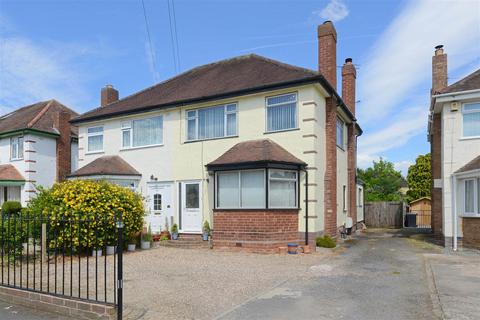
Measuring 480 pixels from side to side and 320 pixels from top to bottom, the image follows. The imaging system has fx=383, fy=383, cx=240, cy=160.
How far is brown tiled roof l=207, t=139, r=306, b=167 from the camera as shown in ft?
42.8

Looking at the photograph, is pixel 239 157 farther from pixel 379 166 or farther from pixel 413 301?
pixel 379 166

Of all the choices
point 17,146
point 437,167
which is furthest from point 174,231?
point 17,146

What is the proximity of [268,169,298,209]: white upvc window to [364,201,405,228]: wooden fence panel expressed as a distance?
14.1m

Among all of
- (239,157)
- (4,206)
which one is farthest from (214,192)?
(4,206)

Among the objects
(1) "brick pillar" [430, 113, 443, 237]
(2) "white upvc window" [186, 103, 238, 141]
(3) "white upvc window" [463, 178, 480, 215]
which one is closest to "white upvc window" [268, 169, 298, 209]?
(2) "white upvc window" [186, 103, 238, 141]

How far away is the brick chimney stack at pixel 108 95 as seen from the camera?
21922 mm

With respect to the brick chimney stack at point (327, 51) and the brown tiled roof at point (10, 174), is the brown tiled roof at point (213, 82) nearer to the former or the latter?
the brick chimney stack at point (327, 51)

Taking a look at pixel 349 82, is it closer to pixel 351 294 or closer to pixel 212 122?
pixel 212 122

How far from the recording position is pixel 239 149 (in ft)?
47.1

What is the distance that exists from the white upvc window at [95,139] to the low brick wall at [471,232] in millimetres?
15847

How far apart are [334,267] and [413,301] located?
3457 mm

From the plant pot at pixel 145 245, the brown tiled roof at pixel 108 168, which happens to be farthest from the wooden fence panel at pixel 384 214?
the plant pot at pixel 145 245

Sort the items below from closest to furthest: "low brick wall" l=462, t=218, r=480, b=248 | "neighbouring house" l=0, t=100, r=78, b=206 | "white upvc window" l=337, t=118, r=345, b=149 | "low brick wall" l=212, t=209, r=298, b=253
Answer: "low brick wall" l=462, t=218, r=480, b=248 < "low brick wall" l=212, t=209, r=298, b=253 < "white upvc window" l=337, t=118, r=345, b=149 < "neighbouring house" l=0, t=100, r=78, b=206

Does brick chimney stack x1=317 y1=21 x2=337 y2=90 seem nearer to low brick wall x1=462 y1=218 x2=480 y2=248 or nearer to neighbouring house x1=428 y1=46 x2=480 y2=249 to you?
neighbouring house x1=428 y1=46 x2=480 y2=249
